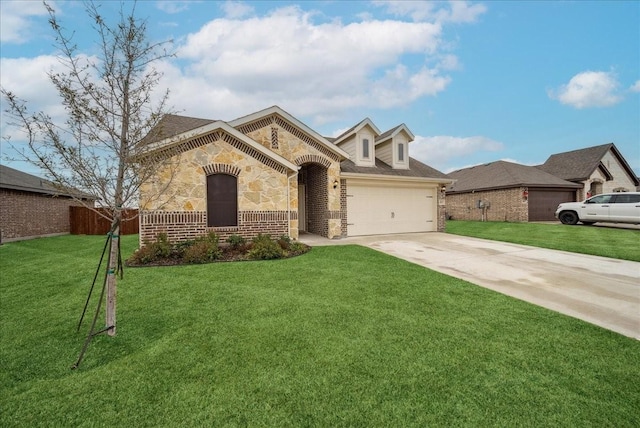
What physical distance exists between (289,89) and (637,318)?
18017 millimetres

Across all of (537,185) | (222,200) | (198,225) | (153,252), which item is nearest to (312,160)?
(222,200)

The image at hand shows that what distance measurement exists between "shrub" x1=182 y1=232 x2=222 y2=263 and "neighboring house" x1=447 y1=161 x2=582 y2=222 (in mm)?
20602

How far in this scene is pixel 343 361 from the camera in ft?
10.0

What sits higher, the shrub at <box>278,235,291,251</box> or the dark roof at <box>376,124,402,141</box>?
the dark roof at <box>376,124,402,141</box>

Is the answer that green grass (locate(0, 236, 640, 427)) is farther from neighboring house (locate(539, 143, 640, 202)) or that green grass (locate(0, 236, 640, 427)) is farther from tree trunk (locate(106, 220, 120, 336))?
neighboring house (locate(539, 143, 640, 202))

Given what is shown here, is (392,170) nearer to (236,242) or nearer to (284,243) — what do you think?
(284,243)

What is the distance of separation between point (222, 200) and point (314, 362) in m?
7.84

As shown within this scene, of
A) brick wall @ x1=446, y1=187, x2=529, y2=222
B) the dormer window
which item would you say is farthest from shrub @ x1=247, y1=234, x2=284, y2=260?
brick wall @ x1=446, y1=187, x2=529, y2=222

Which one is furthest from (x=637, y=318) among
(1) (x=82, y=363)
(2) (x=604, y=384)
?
(1) (x=82, y=363)

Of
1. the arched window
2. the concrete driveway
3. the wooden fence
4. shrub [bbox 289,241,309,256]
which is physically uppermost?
the arched window

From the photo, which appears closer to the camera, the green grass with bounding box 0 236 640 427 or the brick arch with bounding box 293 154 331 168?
the green grass with bounding box 0 236 640 427

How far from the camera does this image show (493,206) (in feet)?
71.1

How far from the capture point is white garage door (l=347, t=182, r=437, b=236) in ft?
45.0

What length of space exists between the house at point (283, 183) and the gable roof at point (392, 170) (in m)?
0.06
